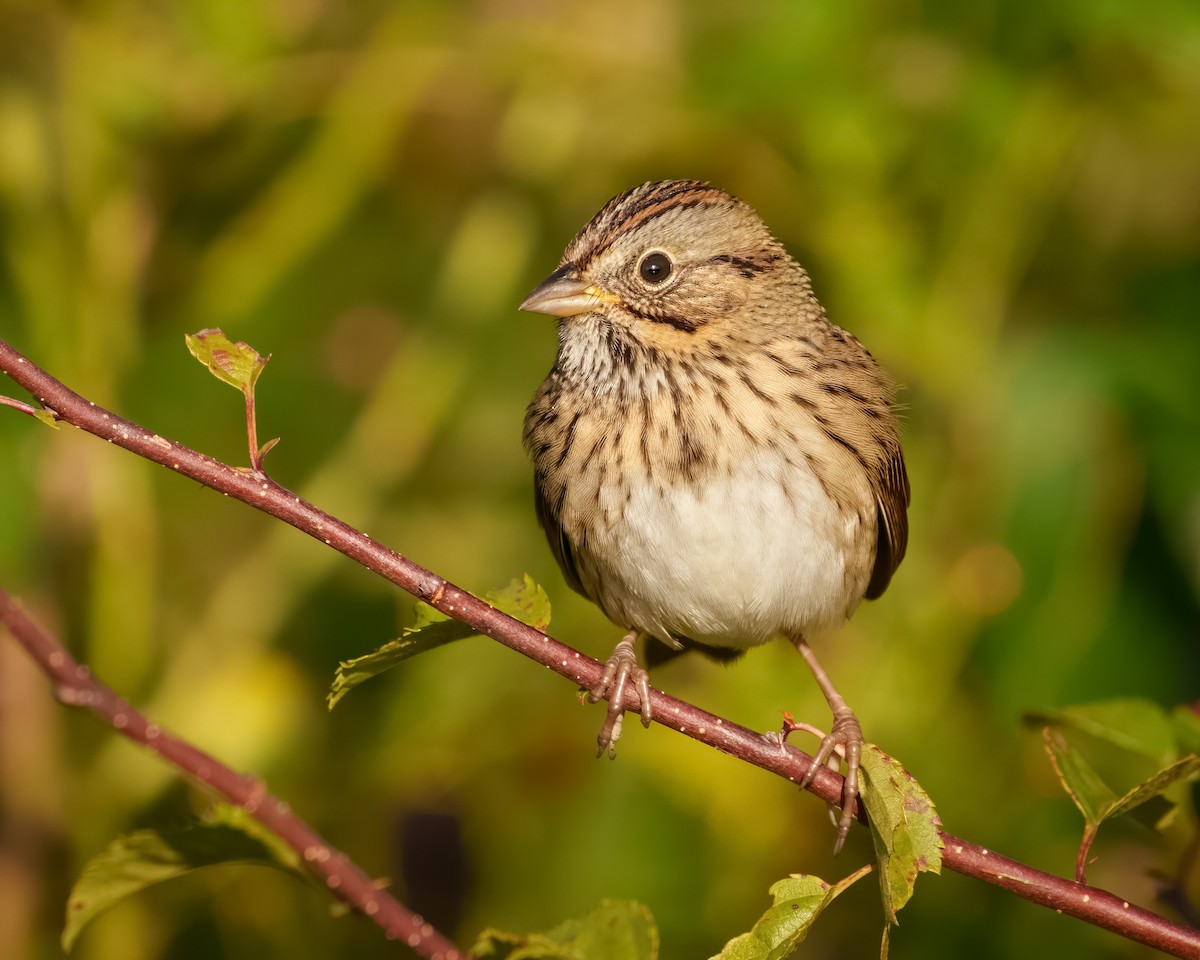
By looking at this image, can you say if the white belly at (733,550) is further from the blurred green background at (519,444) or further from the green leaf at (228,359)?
the green leaf at (228,359)

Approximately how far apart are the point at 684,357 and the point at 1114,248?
1.40 meters

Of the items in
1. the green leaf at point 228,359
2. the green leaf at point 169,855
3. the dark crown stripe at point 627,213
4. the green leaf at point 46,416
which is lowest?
the green leaf at point 169,855

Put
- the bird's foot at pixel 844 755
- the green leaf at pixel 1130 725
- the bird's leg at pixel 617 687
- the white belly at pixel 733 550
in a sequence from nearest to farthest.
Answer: the green leaf at pixel 1130 725
the bird's foot at pixel 844 755
the bird's leg at pixel 617 687
the white belly at pixel 733 550

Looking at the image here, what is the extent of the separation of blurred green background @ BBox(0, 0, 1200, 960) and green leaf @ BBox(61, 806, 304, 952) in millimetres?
1079

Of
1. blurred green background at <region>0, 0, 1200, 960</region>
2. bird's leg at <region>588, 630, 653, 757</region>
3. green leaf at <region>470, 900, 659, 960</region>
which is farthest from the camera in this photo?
blurred green background at <region>0, 0, 1200, 960</region>

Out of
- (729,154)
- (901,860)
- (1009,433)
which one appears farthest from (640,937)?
(729,154)

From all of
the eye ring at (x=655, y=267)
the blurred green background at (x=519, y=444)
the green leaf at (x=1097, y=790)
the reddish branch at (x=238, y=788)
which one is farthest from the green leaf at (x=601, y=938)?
the eye ring at (x=655, y=267)

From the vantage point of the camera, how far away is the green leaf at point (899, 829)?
7.23 feet

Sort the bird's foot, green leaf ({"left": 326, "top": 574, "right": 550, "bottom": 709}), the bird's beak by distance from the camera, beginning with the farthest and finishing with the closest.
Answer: the bird's beak < the bird's foot < green leaf ({"left": 326, "top": 574, "right": 550, "bottom": 709})

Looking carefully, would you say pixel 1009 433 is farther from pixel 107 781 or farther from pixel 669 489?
pixel 107 781

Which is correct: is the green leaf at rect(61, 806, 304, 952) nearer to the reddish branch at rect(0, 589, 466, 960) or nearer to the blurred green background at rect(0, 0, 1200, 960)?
the reddish branch at rect(0, 589, 466, 960)

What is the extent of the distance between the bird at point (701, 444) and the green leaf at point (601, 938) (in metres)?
0.64

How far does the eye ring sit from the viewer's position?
3412 mm

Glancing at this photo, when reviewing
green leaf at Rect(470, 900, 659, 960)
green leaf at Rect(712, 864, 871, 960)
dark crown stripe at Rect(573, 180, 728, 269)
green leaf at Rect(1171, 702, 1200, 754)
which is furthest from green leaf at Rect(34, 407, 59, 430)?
green leaf at Rect(1171, 702, 1200, 754)
